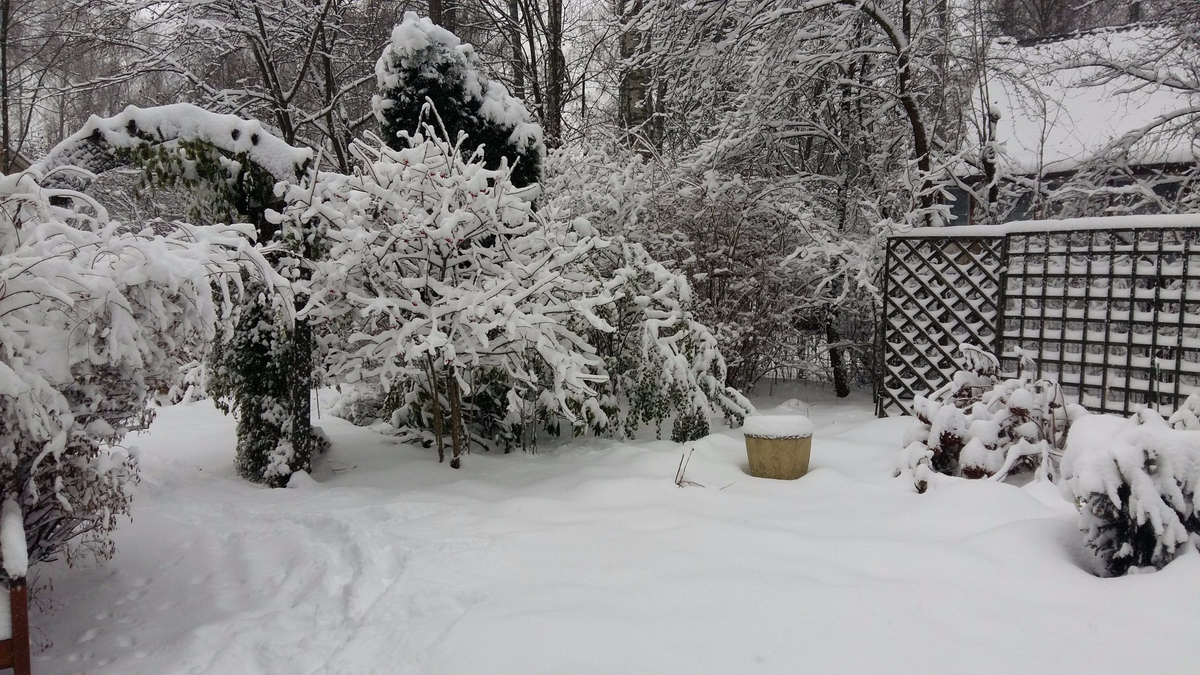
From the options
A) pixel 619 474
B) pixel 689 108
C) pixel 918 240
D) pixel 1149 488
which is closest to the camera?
pixel 1149 488

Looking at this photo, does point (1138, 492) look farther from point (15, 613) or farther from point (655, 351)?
point (15, 613)

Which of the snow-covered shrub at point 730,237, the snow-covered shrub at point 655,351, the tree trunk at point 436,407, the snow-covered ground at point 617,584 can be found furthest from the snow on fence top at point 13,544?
the snow-covered shrub at point 730,237

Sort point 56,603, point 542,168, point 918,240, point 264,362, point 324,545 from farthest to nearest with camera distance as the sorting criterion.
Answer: point 918,240 < point 542,168 < point 264,362 < point 324,545 < point 56,603

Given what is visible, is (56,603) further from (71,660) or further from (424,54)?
(424,54)

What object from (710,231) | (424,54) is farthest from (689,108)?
(424,54)

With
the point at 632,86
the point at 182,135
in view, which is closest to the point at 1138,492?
the point at 182,135

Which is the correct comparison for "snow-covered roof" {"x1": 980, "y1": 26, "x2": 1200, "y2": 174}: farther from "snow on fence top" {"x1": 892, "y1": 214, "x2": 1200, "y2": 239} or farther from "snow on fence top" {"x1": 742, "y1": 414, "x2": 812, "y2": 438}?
"snow on fence top" {"x1": 742, "y1": 414, "x2": 812, "y2": 438}

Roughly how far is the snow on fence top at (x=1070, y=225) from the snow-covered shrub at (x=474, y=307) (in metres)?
2.26

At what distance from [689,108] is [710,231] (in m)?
2.79

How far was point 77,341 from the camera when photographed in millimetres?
2406

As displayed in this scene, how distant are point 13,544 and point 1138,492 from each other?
3.82 meters

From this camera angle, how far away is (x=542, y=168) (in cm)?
561

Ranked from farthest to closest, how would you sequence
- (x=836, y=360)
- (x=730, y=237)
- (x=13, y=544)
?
(x=836, y=360), (x=730, y=237), (x=13, y=544)

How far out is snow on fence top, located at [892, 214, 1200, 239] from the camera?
173 inches
